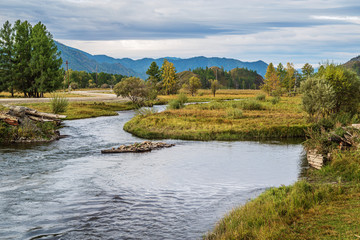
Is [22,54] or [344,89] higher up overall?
[22,54]

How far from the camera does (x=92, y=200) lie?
588 inches

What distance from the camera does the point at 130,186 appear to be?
17297 millimetres

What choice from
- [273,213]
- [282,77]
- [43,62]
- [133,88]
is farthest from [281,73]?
[273,213]

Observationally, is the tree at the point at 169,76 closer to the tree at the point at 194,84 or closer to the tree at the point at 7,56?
the tree at the point at 194,84

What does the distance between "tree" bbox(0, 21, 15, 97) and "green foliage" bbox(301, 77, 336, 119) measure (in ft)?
207

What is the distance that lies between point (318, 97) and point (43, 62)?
2287 inches

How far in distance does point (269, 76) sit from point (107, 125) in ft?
298

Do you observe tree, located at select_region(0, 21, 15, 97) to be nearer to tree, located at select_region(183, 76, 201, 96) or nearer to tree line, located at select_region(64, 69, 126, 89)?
tree, located at select_region(183, 76, 201, 96)

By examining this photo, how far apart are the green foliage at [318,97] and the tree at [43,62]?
55518 mm

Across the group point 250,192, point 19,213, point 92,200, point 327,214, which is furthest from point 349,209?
point 19,213

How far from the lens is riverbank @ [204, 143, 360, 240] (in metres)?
9.35

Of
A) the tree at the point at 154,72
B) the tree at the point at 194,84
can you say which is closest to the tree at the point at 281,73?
the tree at the point at 194,84

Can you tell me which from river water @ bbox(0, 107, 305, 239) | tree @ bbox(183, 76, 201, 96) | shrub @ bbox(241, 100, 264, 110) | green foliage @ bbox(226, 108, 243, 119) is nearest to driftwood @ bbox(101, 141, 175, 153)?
river water @ bbox(0, 107, 305, 239)

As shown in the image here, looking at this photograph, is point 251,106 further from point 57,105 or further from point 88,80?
point 88,80
